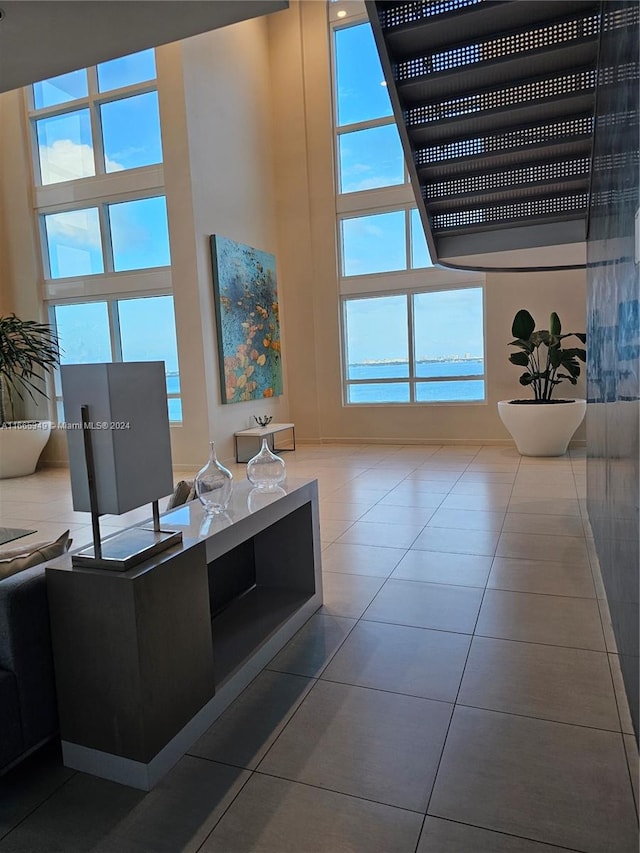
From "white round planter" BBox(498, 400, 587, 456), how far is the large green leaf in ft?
2.80

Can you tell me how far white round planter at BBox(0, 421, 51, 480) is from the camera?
7406mm

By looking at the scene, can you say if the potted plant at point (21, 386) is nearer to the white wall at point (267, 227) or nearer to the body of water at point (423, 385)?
the white wall at point (267, 227)

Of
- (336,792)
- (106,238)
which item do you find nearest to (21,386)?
(106,238)

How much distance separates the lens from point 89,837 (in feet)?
5.22

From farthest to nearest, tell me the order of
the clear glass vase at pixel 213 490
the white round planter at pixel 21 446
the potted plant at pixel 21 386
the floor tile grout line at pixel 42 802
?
the white round planter at pixel 21 446, the potted plant at pixel 21 386, the clear glass vase at pixel 213 490, the floor tile grout line at pixel 42 802

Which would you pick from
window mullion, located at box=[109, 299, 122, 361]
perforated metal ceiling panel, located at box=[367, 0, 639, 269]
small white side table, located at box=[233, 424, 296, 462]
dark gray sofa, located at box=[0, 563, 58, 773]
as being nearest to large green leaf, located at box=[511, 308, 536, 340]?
perforated metal ceiling panel, located at box=[367, 0, 639, 269]

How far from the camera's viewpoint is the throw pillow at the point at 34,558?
1.94 m

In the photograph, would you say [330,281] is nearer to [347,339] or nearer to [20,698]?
[347,339]

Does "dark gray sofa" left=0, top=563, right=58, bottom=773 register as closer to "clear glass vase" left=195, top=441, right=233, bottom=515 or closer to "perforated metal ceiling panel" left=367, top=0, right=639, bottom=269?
"clear glass vase" left=195, top=441, right=233, bottom=515

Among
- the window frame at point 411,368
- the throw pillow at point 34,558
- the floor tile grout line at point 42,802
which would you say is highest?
the window frame at point 411,368

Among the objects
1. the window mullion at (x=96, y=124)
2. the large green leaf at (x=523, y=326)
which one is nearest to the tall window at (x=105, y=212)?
the window mullion at (x=96, y=124)

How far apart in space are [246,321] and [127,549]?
6471mm

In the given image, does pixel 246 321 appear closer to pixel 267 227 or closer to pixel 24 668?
pixel 267 227

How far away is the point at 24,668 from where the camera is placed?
1775mm
